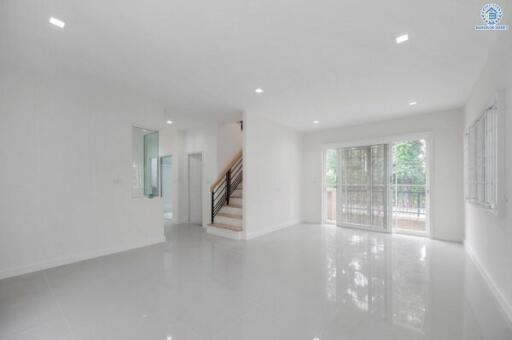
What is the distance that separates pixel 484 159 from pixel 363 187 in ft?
9.69

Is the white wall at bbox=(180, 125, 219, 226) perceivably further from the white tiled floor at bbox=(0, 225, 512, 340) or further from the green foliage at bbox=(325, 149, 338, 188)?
the green foliage at bbox=(325, 149, 338, 188)

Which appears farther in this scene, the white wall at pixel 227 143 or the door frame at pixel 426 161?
the white wall at pixel 227 143

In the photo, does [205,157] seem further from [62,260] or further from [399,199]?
[399,199]

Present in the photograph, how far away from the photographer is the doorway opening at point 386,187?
538 cm

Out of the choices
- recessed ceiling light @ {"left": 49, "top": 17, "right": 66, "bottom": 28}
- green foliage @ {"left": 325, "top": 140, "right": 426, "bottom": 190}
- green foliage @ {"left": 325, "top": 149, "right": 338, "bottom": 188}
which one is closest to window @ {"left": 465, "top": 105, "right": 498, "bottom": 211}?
green foliage @ {"left": 325, "top": 140, "right": 426, "bottom": 190}

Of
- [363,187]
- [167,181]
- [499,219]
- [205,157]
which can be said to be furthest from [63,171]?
[363,187]

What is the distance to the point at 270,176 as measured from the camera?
5.68 m

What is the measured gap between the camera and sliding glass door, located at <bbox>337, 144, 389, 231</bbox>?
219 inches

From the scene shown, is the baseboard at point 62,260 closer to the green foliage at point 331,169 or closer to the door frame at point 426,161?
the green foliage at point 331,169

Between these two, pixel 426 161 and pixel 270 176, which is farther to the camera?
pixel 270 176

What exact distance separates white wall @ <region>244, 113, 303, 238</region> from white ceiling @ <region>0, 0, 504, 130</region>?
1.33m

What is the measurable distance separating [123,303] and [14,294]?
1.34 m

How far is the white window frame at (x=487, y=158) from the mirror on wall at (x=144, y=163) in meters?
5.26

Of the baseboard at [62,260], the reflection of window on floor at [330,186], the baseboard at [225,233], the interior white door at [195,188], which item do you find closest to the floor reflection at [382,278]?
the baseboard at [225,233]
